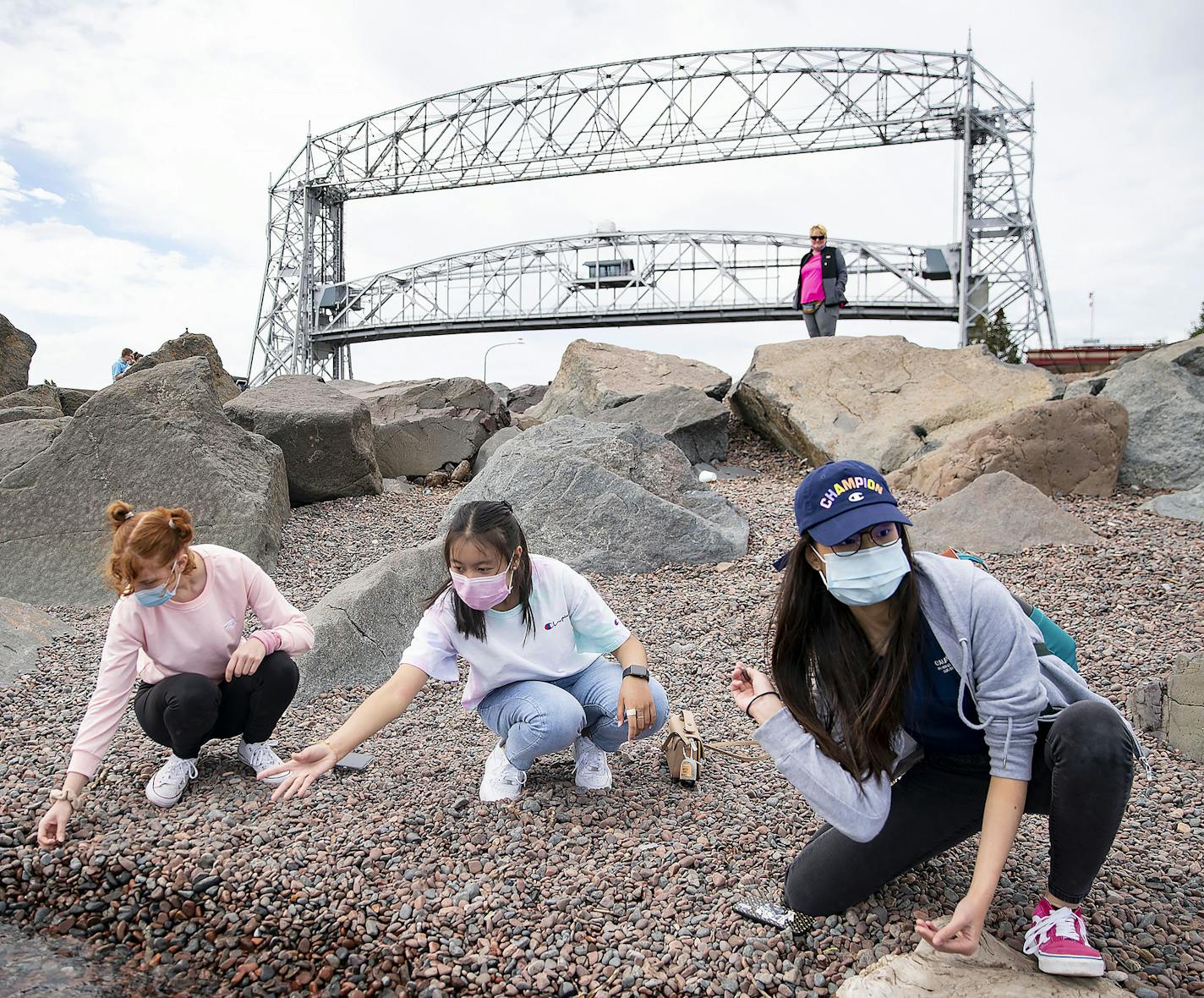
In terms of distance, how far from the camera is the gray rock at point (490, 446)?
10102mm

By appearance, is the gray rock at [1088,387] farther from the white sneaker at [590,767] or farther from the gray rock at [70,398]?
the gray rock at [70,398]

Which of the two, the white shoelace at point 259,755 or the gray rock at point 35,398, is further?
the gray rock at point 35,398

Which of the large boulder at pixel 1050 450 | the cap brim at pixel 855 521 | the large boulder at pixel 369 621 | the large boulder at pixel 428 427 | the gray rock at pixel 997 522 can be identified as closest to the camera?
the cap brim at pixel 855 521

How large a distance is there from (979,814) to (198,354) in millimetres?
11069

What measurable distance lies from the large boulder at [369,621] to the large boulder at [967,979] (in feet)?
10.1

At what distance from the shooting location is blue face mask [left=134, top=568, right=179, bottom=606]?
3352mm

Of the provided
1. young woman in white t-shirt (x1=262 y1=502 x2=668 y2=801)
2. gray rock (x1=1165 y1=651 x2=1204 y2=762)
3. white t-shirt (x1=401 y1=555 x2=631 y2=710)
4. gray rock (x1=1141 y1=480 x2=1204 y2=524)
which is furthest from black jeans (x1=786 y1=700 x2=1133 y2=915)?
gray rock (x1=1141 y1=480 x2=1204 y2=524)

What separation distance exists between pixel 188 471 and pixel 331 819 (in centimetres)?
455

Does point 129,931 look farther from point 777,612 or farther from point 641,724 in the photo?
point 777,612

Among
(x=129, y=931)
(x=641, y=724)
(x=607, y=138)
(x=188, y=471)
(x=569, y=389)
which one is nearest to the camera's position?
(x=129, y=931)

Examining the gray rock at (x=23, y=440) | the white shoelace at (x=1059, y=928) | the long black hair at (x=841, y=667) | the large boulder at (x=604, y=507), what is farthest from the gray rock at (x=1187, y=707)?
the gray rock at (x=23, y=440)

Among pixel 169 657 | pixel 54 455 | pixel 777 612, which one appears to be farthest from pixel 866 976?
pixel 54 455

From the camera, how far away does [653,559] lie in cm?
672

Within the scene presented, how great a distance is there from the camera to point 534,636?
11.3 feet
